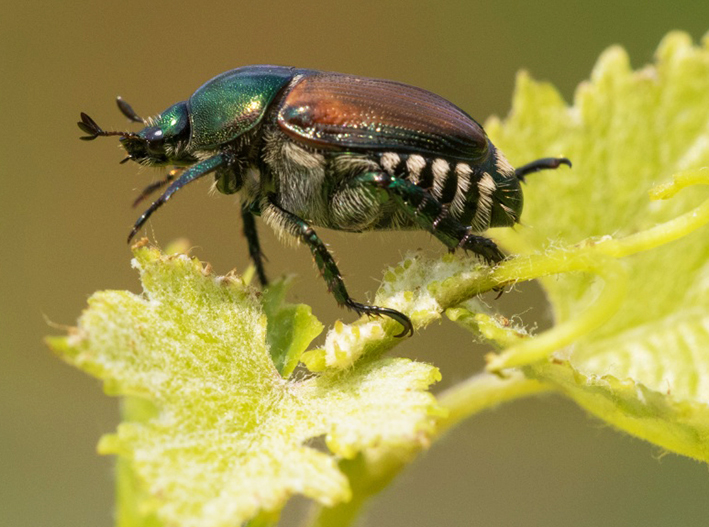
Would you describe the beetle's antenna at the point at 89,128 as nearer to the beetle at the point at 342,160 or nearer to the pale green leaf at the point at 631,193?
the beetle at the point at 342,160

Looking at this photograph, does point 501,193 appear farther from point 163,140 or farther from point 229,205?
point 229,205

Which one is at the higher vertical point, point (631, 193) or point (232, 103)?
point (232, 103)

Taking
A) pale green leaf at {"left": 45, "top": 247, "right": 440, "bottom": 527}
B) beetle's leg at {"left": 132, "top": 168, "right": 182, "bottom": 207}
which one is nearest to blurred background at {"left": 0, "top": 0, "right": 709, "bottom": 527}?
beetle's leg at {"left": 132, "top": 168, "right": 182, "bottom": 207}

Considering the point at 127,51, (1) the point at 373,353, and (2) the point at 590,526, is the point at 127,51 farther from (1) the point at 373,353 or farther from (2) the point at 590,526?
(1) the point at 373,353

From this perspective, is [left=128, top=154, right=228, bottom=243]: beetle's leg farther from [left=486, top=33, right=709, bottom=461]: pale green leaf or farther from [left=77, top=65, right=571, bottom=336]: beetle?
[left=486, top=33, right=709, bottom=461]: pale green leaf

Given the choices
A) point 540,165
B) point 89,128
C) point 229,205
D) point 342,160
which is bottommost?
point 540,165

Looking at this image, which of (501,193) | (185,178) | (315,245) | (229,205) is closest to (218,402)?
(315,245)
